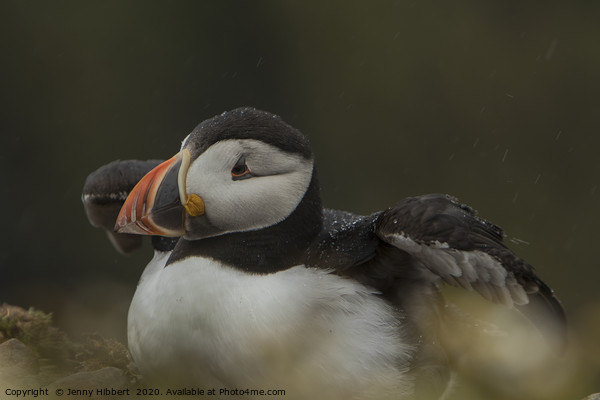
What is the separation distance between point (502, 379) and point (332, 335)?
41.2 inches

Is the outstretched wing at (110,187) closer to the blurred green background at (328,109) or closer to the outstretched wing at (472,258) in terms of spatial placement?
the outstretched wing at (472,258)

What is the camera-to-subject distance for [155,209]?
3146mm

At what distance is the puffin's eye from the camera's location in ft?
10.5

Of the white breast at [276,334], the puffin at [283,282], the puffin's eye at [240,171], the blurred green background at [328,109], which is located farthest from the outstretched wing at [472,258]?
the blurred green background at [328,109]

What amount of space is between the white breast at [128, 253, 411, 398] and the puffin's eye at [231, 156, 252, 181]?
1.00 ft

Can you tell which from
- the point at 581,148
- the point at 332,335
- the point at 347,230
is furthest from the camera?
the point at 581,148

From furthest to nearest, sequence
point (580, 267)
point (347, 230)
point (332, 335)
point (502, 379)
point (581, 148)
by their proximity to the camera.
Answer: point (581, 148) < point (580, 267) < point (347, 230) < point (332, 335) < point (502, 379)

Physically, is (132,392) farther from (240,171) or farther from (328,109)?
(328,109)

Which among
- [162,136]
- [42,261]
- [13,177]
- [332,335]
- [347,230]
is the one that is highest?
[347,230]

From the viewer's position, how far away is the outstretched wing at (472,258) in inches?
111

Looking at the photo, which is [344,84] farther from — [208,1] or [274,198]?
[274,198]

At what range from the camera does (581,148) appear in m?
9.76

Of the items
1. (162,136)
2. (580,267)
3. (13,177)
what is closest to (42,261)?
(13,177)

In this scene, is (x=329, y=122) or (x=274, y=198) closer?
(x=274, y=198)
